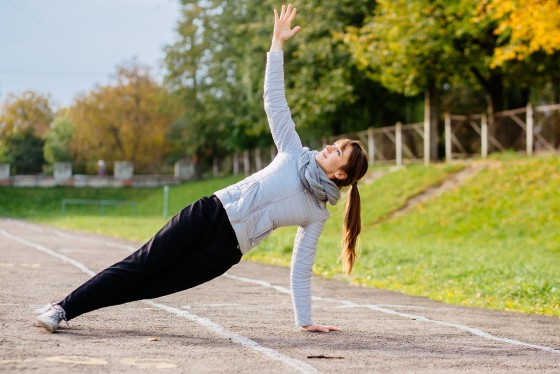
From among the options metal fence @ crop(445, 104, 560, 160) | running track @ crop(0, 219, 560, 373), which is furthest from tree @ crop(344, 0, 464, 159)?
running track @ crop(0, 219, 560, 373)

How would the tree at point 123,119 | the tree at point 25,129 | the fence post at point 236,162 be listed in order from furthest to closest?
the tree at point 25,129
the tree at point 123,119
the fence post at point 236,162

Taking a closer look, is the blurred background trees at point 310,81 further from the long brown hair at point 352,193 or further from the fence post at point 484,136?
the long brown hair at point 352,193

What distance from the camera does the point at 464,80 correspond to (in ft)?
117

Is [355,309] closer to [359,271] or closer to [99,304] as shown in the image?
[99,304]

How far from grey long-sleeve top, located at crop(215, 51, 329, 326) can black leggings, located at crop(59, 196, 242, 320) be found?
116mm

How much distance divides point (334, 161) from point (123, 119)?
64.1 m

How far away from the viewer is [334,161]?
6633 mm

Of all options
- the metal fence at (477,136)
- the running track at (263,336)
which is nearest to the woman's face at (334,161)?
the running track at (263,336)

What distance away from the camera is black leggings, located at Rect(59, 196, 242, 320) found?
6.46m

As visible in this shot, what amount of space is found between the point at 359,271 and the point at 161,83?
54909 millimetres

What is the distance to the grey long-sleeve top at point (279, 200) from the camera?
6555 mm

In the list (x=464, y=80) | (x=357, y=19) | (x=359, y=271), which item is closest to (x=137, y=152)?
(x=357, y=19)

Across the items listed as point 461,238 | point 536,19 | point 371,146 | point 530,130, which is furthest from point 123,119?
point 536,19

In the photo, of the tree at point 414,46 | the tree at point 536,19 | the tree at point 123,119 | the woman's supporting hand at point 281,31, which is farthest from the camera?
the tree at point 123,119
